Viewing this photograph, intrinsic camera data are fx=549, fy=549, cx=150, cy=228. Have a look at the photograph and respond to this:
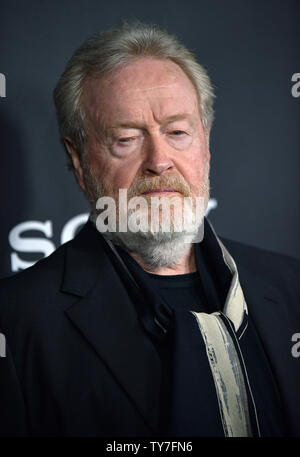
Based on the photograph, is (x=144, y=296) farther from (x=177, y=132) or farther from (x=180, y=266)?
(x=177, y=132)

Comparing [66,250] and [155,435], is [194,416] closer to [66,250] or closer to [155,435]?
[155,435]

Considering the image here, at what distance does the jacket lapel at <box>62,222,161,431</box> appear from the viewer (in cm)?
118

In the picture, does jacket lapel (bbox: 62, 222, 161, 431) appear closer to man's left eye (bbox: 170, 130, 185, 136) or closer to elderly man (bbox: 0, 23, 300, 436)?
elderly man (bbox: 0, 23, 300, 436)

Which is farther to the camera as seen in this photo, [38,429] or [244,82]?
[244,82]

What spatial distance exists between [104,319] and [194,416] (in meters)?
0.29

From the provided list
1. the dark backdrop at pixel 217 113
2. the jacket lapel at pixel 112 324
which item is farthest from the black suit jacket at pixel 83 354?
the dark backdrop at pixel 217 113

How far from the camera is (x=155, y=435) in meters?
1.14

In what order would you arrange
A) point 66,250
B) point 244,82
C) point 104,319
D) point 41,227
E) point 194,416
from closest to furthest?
point 194,416 → point 104,319 → point 66,250 → point 41,227 → point 244,82

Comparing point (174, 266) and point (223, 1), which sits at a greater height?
point (223, 1)

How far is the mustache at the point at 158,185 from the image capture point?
1286 millimetres

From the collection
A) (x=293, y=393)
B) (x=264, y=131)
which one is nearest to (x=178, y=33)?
(x=264, y=131)

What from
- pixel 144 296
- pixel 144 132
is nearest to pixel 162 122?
pixel 144 132

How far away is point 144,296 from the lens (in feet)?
4.20

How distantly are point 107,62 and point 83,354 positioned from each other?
0.70 metres
